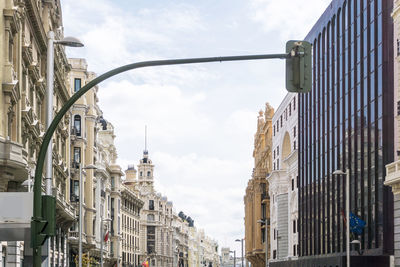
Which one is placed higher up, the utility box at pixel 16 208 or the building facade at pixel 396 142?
the building facade at pixel 396 142

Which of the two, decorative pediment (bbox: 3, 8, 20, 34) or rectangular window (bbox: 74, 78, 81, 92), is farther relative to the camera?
rectangular window (bbox: 74, 78, 81, 92)

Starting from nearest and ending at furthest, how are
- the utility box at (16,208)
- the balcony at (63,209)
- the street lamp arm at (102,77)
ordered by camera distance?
the street lamp arm at (102,77) < the utility box at (16,208) < the balcony at (63,209)

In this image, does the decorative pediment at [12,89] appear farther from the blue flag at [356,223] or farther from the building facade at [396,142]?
the blue flag at [356,223]

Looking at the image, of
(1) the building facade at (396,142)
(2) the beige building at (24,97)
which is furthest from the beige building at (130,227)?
(1) the building facade at (396,142)

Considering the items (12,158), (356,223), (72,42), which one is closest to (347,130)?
(356,223)

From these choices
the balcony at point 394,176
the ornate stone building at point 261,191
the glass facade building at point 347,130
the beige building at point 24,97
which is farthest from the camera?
the ornate stone building at point 261,191

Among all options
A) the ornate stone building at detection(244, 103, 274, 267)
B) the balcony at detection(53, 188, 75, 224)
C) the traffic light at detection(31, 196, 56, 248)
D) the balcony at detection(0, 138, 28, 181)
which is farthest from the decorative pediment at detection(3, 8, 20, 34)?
the ornate stone building at detection(244, 103, 274, 267)

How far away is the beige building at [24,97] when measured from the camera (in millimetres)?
33562

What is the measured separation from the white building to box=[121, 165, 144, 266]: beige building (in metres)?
35.7

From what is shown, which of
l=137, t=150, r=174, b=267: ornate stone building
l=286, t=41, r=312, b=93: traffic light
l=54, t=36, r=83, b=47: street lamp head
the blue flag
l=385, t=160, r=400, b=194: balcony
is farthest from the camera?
l=137, t=150, r=174, b=267: ornate stone building

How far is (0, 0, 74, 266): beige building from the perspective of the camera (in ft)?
110

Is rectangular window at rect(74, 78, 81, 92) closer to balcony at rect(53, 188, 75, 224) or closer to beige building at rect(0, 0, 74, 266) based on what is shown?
beige building at rect(0, 0, 74, 266)

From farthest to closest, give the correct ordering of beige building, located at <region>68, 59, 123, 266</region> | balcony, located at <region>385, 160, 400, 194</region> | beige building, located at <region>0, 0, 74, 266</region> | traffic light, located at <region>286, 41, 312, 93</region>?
1. beige building, located at <region>68, 59, 123, 266</region>
2. balcony, located at <region>385, 160, 400, 194</region>
3. beige building, located at <region>0, 0, 74, 266</region>
4. traffic light, located at <region>286, 41, 312, 93</region>

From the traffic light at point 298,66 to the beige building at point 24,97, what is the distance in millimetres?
7339
